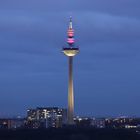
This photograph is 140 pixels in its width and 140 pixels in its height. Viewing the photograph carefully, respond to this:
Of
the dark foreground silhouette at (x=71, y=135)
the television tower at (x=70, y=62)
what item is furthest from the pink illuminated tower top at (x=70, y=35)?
the dark foreground silhouette at (x=71, y=135)

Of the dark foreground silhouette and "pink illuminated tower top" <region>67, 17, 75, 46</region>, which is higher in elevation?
"pink illuminated tower top" <region>67, 17, 75, 46</region>

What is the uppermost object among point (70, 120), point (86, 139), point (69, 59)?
point (69, 59)

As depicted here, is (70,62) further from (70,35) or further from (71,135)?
(71,135)

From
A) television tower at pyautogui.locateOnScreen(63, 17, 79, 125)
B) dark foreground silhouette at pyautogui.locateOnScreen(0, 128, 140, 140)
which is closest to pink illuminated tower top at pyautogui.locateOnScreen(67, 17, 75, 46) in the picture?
television tower at pyautogui.locateOnScreen(63, 17, 79, 125)

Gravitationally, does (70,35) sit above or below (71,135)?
above

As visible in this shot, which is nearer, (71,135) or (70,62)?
(71,135)

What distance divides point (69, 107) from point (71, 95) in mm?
3153

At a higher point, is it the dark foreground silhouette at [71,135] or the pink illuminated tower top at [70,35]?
the pink illuminated tower top at [70,35]

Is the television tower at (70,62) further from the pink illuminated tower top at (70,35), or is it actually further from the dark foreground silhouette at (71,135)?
the dark foreground silhouette at (71,135)

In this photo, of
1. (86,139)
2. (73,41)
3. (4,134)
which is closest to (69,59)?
(73,41)

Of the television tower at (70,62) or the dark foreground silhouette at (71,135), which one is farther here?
the television tower at (70,62)

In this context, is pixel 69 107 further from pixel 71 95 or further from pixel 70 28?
pixel 70 28

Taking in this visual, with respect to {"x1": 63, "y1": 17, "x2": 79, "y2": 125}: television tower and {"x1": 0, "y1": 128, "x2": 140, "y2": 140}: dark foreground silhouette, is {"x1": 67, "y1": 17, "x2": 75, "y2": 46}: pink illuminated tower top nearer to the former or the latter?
{"x1": 63, "y1": 17, "x2": 79, "y2": 125}: television tower

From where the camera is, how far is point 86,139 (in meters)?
110
